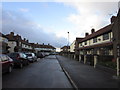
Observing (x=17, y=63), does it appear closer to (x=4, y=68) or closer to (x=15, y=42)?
(x=4, y=68)

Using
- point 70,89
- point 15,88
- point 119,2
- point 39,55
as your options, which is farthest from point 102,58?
point 39,55

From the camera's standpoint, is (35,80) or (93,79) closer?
(35,80)

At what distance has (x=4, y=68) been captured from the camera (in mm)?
10141

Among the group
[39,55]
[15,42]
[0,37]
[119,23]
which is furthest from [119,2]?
[15,42]

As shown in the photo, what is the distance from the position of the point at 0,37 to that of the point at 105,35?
24.3m

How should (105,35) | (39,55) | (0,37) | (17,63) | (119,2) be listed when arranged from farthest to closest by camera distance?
(39,55) < (0,37) < (105,35) < (119,2) < (17,63)

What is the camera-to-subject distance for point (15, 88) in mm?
6637

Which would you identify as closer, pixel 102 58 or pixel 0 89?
pixel 0 89

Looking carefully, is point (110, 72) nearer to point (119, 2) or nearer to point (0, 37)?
point (119, 2)

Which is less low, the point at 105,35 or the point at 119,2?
the point at 119,2

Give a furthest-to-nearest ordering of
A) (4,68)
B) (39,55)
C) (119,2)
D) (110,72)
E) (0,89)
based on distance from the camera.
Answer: (39,55), (119,2), (110,72), (4,68), (0,89)

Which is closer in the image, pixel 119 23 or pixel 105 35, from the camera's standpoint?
pixel 119 23

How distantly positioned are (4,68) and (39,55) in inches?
1355

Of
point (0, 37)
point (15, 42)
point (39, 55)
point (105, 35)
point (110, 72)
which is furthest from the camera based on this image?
point (15, 42)
